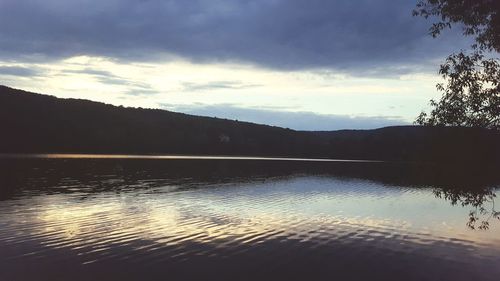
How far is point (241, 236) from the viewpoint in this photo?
34.3 m

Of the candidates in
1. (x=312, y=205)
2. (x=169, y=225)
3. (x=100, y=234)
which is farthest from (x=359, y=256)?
(x=312, y=205)

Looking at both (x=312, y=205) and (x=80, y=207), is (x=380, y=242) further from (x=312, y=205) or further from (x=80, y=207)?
(x=80, y=207)

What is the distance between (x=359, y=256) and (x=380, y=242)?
6.05 meters

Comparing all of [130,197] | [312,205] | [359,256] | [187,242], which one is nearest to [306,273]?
[359,256]

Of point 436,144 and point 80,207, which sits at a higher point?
point 436,144

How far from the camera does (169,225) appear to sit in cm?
3703

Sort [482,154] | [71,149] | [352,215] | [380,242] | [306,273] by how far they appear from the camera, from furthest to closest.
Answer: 1. [71,149]
2. [352,215]
3. [380,242]
4. [306,273]
5. [482,154]

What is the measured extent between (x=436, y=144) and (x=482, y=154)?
82.9 inches

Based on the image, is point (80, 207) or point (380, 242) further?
point (80, 207)

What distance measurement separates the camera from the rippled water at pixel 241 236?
2427cm

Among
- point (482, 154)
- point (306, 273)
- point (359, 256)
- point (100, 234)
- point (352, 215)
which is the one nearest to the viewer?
point (482, 154)

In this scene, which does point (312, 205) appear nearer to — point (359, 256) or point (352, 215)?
point (352, 215)

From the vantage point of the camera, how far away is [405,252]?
3139cm

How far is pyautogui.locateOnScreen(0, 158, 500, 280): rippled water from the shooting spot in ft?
79.6
